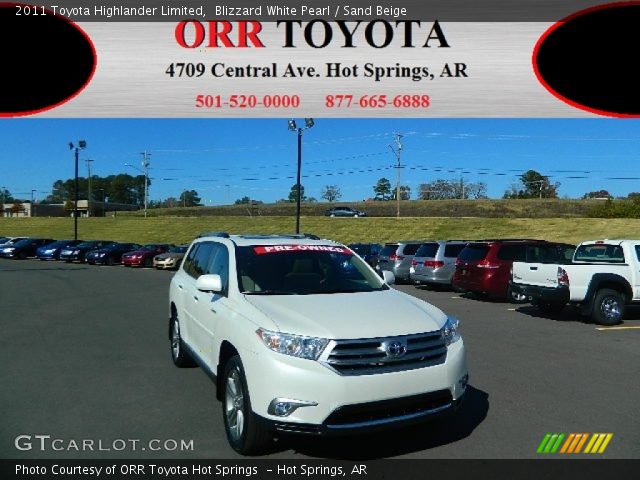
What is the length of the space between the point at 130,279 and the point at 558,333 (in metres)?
17.4

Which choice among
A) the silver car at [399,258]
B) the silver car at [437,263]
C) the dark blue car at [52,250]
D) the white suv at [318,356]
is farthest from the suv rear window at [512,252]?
the dark blue car at [52,250]

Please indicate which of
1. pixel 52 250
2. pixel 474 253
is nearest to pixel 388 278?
pixel 474 253

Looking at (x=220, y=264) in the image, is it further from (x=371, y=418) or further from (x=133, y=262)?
(x=133, y=262)

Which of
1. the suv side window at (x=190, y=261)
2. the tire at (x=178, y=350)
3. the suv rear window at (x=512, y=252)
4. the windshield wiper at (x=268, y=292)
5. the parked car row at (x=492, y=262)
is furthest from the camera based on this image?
the suv rear window at (x=512, y=252)

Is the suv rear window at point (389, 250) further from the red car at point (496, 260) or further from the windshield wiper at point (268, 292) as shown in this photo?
the windshield wiper at point (268, 292)

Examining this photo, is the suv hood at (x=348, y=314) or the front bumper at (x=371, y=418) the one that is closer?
the front bumper at (x=371, y=418)

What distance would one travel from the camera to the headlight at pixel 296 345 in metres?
3.88

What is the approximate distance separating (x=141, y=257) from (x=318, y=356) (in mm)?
29582

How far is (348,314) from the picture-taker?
4297 mm

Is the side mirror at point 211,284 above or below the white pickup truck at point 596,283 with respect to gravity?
above

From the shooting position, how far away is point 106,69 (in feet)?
23.8

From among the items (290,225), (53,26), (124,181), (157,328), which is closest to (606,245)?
(157,328)

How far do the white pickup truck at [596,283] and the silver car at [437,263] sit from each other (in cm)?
624

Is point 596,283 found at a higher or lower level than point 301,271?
lower
